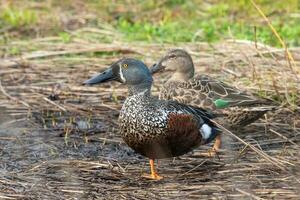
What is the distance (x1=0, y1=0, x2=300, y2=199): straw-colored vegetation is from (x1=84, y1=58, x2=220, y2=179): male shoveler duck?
0.66 feet

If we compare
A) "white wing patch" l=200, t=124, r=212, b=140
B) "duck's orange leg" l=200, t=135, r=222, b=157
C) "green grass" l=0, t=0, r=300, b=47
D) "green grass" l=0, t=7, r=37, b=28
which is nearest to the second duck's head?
"white wing patch" l=200, t=124, r=212, b=140

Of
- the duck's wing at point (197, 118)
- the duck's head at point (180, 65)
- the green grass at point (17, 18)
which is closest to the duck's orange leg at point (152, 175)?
the duck's wing at point (197, 118)

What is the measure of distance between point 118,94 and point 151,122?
2457 millimetres

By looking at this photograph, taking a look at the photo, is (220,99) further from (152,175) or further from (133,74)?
(152,175)

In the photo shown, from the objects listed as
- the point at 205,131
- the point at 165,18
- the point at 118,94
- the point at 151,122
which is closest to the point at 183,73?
the point at 118,94

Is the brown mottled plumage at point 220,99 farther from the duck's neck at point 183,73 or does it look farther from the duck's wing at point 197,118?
the duck's wing at point 197,118

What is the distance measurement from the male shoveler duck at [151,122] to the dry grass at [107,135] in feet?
0.67

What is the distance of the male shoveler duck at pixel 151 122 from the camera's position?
590 centimetres

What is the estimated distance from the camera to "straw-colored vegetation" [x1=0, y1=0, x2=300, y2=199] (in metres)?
5.79

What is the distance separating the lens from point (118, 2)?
12.9 metres

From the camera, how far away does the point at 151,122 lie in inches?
233

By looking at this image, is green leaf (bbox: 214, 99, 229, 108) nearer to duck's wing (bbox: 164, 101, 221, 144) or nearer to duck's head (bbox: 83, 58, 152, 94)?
duck's wing (bbox: 164, 101, 221, 144)

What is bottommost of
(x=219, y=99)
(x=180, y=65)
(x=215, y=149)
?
(x=215, y=149)

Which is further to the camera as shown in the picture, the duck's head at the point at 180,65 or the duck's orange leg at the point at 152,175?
the duck's head at the point at 180,65
